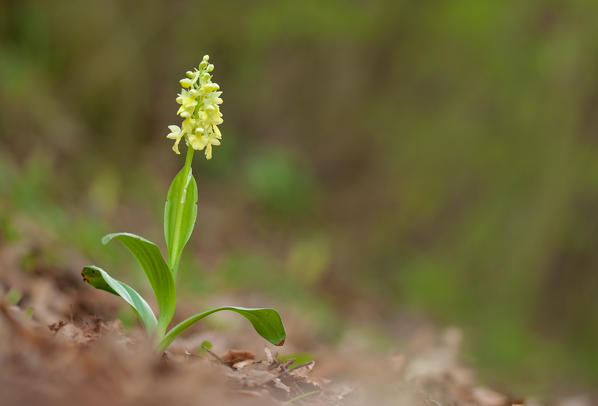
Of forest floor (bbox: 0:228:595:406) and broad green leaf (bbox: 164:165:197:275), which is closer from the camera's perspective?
forest floor (bbox: 0:228:595:406)

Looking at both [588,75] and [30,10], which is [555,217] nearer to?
[588,75]

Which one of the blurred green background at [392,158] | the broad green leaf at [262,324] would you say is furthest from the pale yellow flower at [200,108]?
the blurred green background at [392,158]

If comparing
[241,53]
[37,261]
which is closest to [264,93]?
[241,53]

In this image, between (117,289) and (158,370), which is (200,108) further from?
(158,370)

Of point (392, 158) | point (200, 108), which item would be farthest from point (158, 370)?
point (392, 158)

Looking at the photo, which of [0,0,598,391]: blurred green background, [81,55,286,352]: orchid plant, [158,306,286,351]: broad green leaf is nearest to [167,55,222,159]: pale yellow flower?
[81,55,286,352]: orchid plant

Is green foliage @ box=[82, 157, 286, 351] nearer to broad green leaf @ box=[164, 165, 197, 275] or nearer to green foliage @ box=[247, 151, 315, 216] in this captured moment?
broad green leaf @ box=[164, 165, 197, 275]
